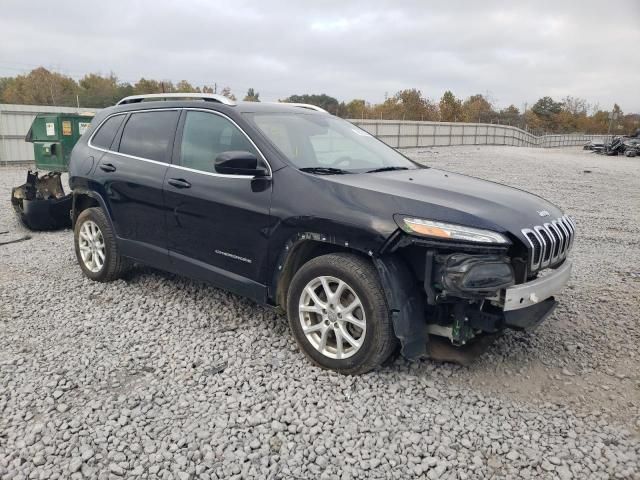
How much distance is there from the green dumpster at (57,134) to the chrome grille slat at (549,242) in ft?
38.5

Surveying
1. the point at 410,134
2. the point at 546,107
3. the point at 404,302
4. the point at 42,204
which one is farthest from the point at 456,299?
the point at 546,107

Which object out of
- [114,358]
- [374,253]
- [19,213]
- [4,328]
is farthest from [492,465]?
[19,213]

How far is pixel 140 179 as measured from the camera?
4.51 metres

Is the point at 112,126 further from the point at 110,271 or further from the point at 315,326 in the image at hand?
the point at 315,326

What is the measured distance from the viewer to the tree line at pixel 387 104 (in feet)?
128

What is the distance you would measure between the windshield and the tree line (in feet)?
28.6

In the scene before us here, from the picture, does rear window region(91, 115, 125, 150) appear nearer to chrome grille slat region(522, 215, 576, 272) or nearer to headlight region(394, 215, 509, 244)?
headlight region(394, 215, 509, 244)

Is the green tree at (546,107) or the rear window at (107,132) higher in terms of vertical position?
the green tree at (546,107)

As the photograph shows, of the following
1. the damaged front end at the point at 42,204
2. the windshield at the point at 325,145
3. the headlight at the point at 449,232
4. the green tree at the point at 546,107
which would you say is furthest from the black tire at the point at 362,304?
the green tree at the point at 546,107

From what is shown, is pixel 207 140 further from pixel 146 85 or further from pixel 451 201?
pixel 146 85

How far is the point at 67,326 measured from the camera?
420cm

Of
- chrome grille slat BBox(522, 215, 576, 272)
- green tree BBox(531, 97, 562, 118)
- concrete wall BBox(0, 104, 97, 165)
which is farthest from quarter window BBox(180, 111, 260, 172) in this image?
green tree BBox(531, 97, 562, 118)

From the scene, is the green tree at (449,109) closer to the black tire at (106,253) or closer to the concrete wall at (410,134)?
the concrete wall at (410,134)

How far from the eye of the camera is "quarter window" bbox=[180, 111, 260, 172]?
3963 mm
